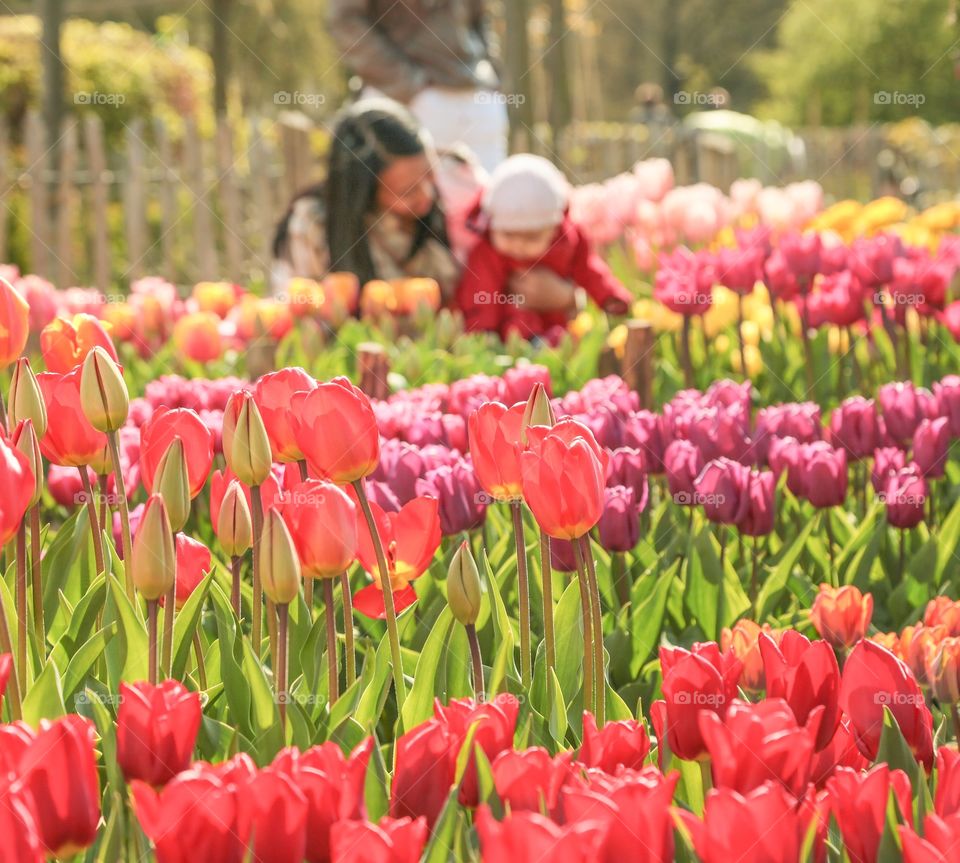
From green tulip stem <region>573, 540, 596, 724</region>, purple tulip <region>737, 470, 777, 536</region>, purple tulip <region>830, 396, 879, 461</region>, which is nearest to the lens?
green tulip stem <region>573, 540, 596, 724</region>

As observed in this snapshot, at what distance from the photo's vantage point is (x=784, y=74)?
90.3ft

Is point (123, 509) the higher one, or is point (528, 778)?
point (123, 509)

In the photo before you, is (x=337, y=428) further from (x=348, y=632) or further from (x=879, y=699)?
(x=879, y=699)

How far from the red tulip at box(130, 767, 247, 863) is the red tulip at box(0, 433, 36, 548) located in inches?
14.1

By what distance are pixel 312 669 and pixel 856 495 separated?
1.38 metres

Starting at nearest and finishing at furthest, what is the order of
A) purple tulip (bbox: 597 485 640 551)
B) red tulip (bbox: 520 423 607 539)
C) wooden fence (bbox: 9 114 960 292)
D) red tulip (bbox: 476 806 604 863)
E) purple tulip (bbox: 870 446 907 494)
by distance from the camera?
red tulip (bbox: 476 806 604 863), red tulip (bbox: 520 423 607 539), purple tulip (bbox: 597 485 640 551), purple tulip (bbox: 870 446 907 494), wooden fence (bbox: 9 114 960 292)

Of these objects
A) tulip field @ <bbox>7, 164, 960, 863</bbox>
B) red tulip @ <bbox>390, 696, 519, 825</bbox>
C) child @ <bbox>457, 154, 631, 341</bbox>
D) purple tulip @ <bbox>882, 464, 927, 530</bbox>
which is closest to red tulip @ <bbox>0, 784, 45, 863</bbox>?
tulip field @ <bbox>7, 164, 960, 863</bbox>

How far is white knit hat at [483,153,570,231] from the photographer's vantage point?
4.58m

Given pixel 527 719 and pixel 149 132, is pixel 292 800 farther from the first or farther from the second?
pixel 149 132

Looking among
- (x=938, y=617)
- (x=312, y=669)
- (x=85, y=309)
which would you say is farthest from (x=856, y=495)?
(x=85, y=309)

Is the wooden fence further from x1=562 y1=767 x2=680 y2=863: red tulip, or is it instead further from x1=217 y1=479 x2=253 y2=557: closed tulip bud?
x1=562 y1=767 x2=680 y2=863: red tulip

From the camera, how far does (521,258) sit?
15.8 ft

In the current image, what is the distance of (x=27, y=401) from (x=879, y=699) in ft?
2.93

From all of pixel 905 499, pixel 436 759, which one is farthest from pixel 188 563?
pixel 905 499
